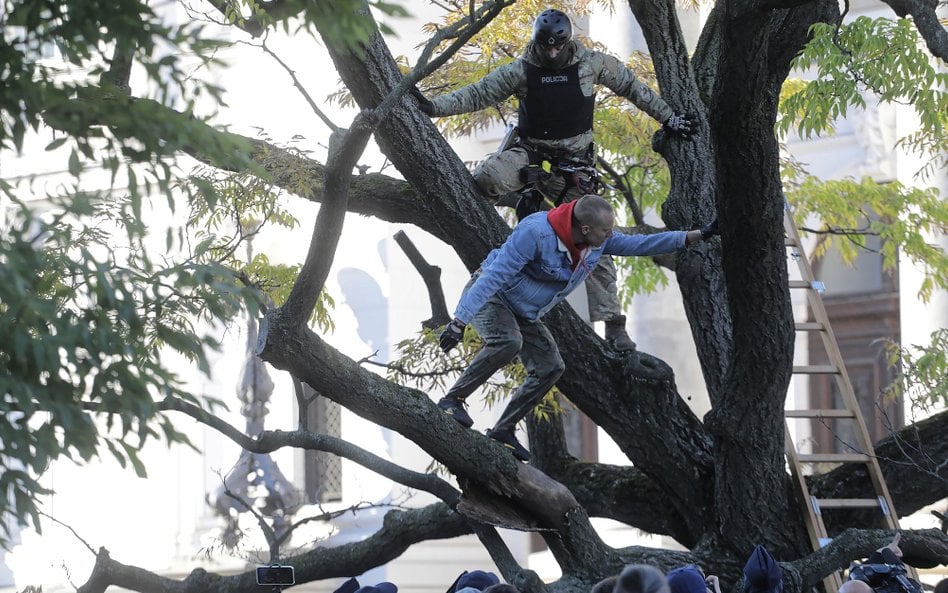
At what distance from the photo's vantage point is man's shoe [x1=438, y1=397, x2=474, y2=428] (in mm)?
7188

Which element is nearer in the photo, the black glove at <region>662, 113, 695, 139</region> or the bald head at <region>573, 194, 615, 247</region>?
the bald head at <region>573, 194, 615, 247</region>

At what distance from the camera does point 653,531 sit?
898 cm

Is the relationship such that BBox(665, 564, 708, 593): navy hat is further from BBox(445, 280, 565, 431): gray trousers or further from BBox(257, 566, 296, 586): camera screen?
BBox(257, 566, 296, 586): camera screen

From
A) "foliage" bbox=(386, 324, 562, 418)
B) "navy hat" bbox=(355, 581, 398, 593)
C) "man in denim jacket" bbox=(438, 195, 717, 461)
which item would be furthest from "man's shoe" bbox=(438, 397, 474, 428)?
"foliage" bbox=(386, 324, 562, 418)

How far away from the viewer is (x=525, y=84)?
8047 millimetres

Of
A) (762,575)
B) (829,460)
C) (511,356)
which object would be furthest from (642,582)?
(829,460)

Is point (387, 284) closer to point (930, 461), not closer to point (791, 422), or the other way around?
point (791, 422)

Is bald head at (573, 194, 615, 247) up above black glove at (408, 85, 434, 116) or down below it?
below

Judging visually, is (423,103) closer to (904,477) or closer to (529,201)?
(529,201)

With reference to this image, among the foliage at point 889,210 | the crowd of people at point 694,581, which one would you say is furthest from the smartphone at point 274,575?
the foliage at point 889,210

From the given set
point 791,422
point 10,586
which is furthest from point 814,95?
point 10,586

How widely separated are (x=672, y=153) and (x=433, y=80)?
2448mm

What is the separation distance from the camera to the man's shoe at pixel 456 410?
719cm

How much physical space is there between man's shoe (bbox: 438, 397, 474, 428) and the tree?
0.46 feet
